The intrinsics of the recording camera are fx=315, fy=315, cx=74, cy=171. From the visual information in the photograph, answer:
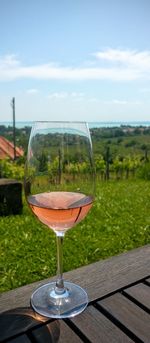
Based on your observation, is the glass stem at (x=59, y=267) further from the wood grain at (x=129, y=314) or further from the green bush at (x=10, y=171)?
the green bush at (x=10, y=171)

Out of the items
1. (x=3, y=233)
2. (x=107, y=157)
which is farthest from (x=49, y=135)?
(x=107, y=157)

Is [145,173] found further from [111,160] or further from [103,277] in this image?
[103,277]

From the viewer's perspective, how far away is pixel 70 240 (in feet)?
10.9

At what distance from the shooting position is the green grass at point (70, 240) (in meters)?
2.62

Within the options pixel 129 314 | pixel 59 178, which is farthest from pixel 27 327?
pixel 59 178

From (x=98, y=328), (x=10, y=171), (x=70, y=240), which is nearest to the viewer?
(x=98, y=328)

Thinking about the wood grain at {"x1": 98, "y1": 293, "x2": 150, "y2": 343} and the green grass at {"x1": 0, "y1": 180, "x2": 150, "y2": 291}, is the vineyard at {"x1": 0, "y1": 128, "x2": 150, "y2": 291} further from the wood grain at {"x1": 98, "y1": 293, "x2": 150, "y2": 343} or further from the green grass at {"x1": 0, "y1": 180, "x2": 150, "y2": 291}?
the wood grain at {"x1": 98, "y1": 293, "x2": 150, "y2": 343}

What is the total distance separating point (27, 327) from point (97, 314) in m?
0.21

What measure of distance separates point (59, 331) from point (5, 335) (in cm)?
15

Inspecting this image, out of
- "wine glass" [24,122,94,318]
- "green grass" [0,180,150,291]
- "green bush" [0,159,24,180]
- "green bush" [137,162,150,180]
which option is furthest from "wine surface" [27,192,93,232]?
"green bush" [137,162,150,180]

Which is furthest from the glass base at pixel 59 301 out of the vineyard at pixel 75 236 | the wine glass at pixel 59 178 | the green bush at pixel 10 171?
the green bush at pixel 10 171

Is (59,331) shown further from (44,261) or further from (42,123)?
(44,261)

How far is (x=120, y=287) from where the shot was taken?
1.11m

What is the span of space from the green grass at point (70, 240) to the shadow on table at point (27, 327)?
1.42m
